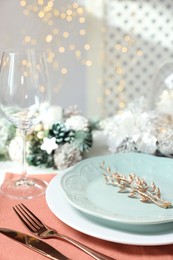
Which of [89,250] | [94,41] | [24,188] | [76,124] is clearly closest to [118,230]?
[89,250]

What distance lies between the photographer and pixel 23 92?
0.77m

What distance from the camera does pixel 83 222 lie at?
1.97 ft

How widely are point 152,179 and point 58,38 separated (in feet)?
6.90

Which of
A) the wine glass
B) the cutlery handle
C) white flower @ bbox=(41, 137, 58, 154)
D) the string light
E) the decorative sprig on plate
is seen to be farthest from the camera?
the string light

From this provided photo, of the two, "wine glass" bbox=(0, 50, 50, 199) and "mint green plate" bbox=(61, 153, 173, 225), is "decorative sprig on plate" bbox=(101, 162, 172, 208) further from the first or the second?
"wine glass" bbox=(0, 50, 50, 199)

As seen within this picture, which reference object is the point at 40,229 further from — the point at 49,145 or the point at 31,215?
the point at 49,145

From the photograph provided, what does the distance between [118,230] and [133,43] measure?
2.30 metres

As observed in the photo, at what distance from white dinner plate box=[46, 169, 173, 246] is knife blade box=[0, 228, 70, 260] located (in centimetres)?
5

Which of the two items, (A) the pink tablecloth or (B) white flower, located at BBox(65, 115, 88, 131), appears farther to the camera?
(B) white flower, located at BBox(65, 115, 88, 131)

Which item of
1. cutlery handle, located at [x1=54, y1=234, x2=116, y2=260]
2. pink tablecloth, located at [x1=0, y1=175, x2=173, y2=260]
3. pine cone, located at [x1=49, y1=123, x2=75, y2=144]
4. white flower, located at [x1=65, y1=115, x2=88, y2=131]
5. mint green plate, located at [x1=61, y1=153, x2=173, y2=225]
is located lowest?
pink tablecloth, located at [x1=0, y1=175, x2=173, y2=260]

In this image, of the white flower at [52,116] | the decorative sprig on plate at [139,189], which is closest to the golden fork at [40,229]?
the decorative sprig on plate at [139,189]

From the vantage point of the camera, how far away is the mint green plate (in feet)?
1.90

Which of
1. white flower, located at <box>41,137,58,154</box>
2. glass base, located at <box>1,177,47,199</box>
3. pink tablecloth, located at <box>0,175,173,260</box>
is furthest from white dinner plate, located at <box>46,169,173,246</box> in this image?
white flower, located at <box>41,137,58,154</box>

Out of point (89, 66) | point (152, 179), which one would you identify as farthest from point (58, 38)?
point (152, 179)
